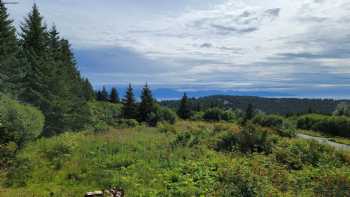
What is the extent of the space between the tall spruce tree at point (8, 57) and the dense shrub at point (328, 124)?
114 ft

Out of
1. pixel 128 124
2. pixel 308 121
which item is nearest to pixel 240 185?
pixel 128 124

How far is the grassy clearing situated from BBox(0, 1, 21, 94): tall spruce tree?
13.3 m

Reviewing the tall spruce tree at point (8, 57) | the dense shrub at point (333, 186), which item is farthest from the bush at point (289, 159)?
the tall spruce tree at point (8, 57)

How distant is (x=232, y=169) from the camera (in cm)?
880

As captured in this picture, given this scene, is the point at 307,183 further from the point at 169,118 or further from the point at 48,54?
the point at 169,118

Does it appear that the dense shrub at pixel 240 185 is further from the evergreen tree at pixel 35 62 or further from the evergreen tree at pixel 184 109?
the evergreen tree at pixel 184 109

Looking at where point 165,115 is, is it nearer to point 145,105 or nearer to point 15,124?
point 145,105

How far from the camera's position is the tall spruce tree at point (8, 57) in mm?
23875

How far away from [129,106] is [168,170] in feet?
123

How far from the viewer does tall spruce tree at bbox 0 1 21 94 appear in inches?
940

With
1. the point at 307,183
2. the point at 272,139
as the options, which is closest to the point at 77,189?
the point at 307,183

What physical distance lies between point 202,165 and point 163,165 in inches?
48.7

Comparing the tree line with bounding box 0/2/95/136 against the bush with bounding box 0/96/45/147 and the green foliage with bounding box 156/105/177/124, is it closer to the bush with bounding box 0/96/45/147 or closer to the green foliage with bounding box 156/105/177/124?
the bush with bounding box 0/96/45/147

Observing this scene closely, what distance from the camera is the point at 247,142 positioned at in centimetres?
1355
